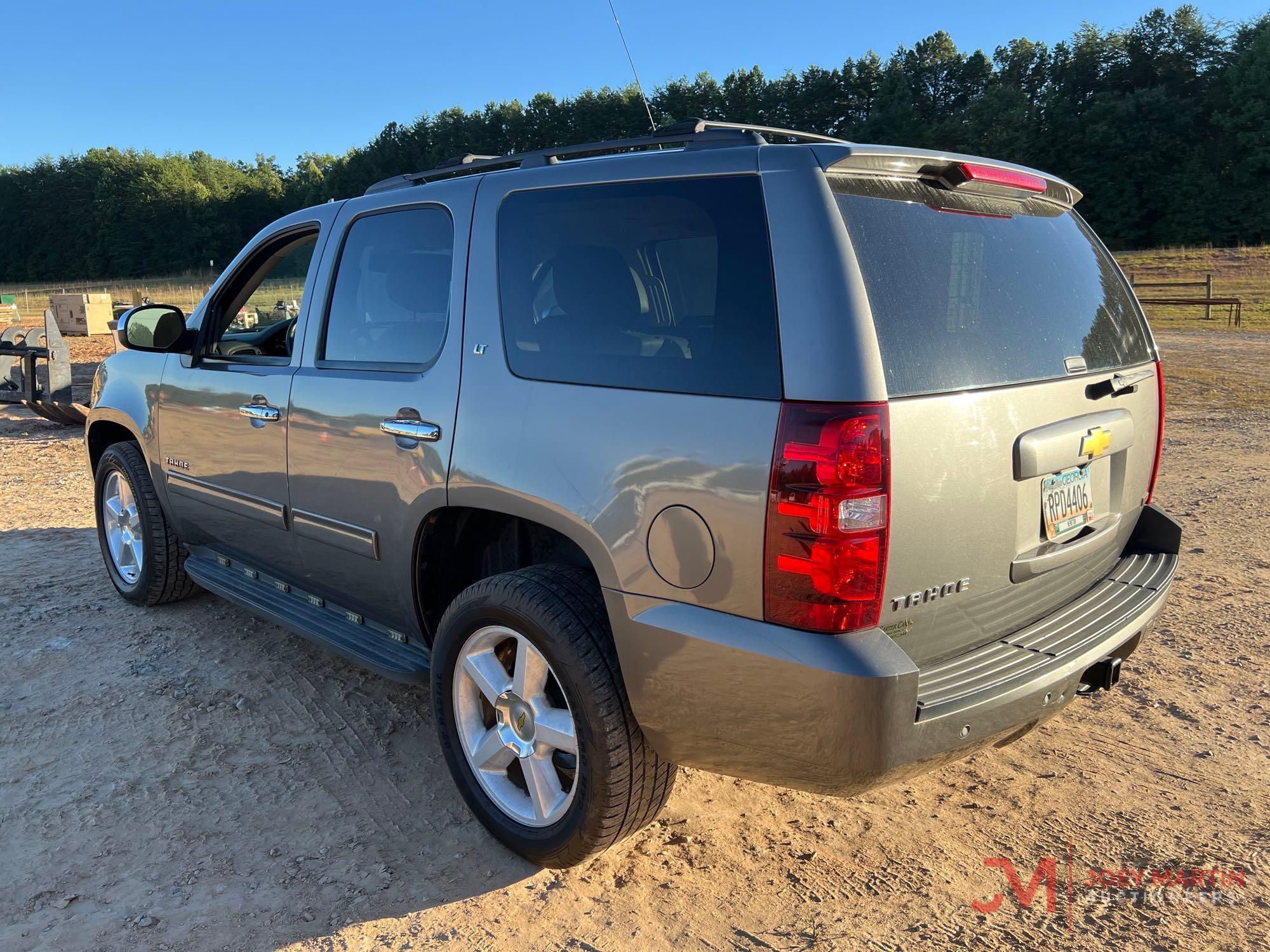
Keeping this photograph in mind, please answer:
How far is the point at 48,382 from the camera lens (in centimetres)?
1031

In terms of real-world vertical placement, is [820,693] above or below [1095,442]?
below

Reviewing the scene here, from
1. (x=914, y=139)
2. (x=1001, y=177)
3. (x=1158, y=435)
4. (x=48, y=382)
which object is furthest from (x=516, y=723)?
(x=914, y=139)

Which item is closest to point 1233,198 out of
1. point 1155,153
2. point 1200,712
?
point 1155,153

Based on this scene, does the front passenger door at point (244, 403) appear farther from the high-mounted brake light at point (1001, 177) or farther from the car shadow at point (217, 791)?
the high-mounted brake light at point (1001, 177)

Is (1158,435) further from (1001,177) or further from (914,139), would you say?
(914,139)

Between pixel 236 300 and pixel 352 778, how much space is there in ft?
7.76

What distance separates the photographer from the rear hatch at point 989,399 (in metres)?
2.06

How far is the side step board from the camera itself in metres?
3.09

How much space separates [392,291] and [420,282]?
18 centimetres

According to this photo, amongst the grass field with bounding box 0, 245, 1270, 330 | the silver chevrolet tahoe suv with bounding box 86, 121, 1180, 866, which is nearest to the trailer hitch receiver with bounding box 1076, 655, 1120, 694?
the silver chevrolet tahoe suv with bounding box 86, 121, 1180, 866

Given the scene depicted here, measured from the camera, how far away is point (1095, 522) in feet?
8.84

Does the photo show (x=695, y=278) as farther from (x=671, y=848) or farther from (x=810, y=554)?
(x=671, y=848)

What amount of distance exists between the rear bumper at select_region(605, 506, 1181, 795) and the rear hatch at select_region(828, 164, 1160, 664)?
0.37ft

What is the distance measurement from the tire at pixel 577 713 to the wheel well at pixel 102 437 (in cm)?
345
